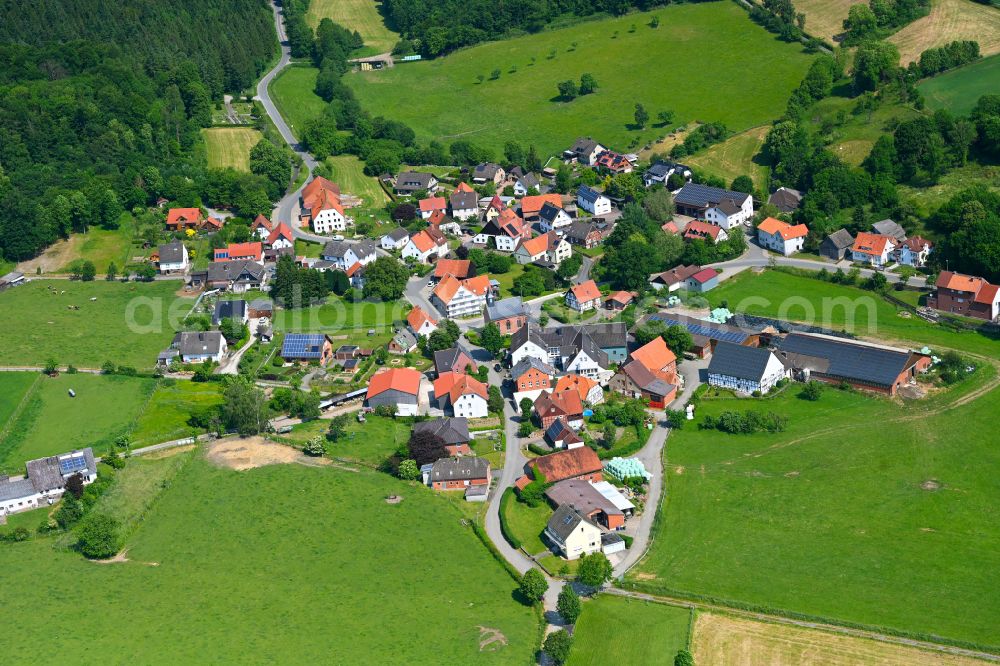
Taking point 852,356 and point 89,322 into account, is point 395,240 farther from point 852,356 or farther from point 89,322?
point 852,356

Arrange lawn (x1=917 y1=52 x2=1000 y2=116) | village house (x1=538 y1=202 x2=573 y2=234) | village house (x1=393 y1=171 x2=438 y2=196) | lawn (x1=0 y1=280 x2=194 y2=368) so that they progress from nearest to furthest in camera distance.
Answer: lawn (x1=0 y1=280 x2=194 y2=368)
village house (x1=538 y1=202 x2=573 y2=234)
lawn (x1=917 y1=52 x2=1000 y2=116)
village house (x1=393 y1=171 x2=438 y2=196)

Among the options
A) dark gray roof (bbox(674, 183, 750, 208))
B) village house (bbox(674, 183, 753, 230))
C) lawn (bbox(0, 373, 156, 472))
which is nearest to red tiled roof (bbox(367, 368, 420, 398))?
lawn (bbox(0, 373, 156, 472))

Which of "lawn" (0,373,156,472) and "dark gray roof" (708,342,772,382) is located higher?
"lawn" (0,373,156,472)

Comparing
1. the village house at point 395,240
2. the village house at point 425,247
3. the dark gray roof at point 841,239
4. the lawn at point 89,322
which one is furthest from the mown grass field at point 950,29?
the lawn at point 89,322

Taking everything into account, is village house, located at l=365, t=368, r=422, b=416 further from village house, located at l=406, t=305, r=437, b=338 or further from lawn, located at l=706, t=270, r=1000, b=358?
lawn, located at l=706, t=270, r=1000, b=358

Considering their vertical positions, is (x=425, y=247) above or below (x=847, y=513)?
above

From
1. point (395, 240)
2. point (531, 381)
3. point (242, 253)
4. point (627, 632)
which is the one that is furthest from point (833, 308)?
point (242, 253)
